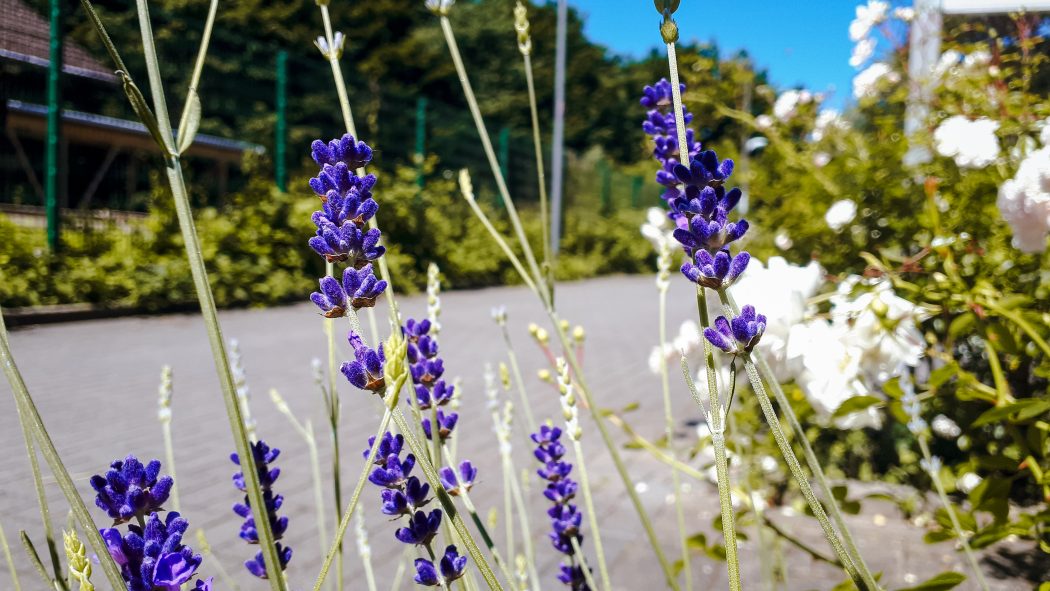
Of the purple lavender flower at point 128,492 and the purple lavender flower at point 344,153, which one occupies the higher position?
the purple lavender flower at point 344,153

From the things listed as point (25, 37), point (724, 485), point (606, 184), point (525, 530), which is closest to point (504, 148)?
point (606, 184)

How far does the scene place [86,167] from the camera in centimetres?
948

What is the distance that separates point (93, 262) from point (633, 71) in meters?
42.8

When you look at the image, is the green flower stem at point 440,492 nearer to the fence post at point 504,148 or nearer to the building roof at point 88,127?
the building roof at point 88,127

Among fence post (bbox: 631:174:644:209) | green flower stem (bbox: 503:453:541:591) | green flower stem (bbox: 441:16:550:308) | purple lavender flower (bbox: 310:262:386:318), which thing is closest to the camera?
purple lavender flower (bbox: 310:262:386:318)

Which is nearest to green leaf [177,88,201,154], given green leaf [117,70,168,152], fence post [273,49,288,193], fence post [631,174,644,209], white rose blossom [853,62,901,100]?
green leaf [117,70,168,152]

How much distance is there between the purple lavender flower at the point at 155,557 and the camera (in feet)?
1.62

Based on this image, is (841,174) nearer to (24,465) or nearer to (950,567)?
(950,567)

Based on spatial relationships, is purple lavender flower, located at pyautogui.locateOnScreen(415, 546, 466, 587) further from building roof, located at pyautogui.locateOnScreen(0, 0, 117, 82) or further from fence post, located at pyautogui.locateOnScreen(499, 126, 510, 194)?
fence post, located at pyautogui.locateOnScreen(499, 126, 510, 194)

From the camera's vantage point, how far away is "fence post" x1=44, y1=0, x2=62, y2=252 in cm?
821

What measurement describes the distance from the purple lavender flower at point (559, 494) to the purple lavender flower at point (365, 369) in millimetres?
494

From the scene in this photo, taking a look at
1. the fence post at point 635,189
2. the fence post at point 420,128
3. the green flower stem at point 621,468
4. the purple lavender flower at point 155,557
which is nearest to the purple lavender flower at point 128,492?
the purple lavender flower at point 155,557

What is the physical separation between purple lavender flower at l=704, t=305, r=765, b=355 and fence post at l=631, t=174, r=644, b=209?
79.6ft

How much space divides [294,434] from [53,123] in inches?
238
